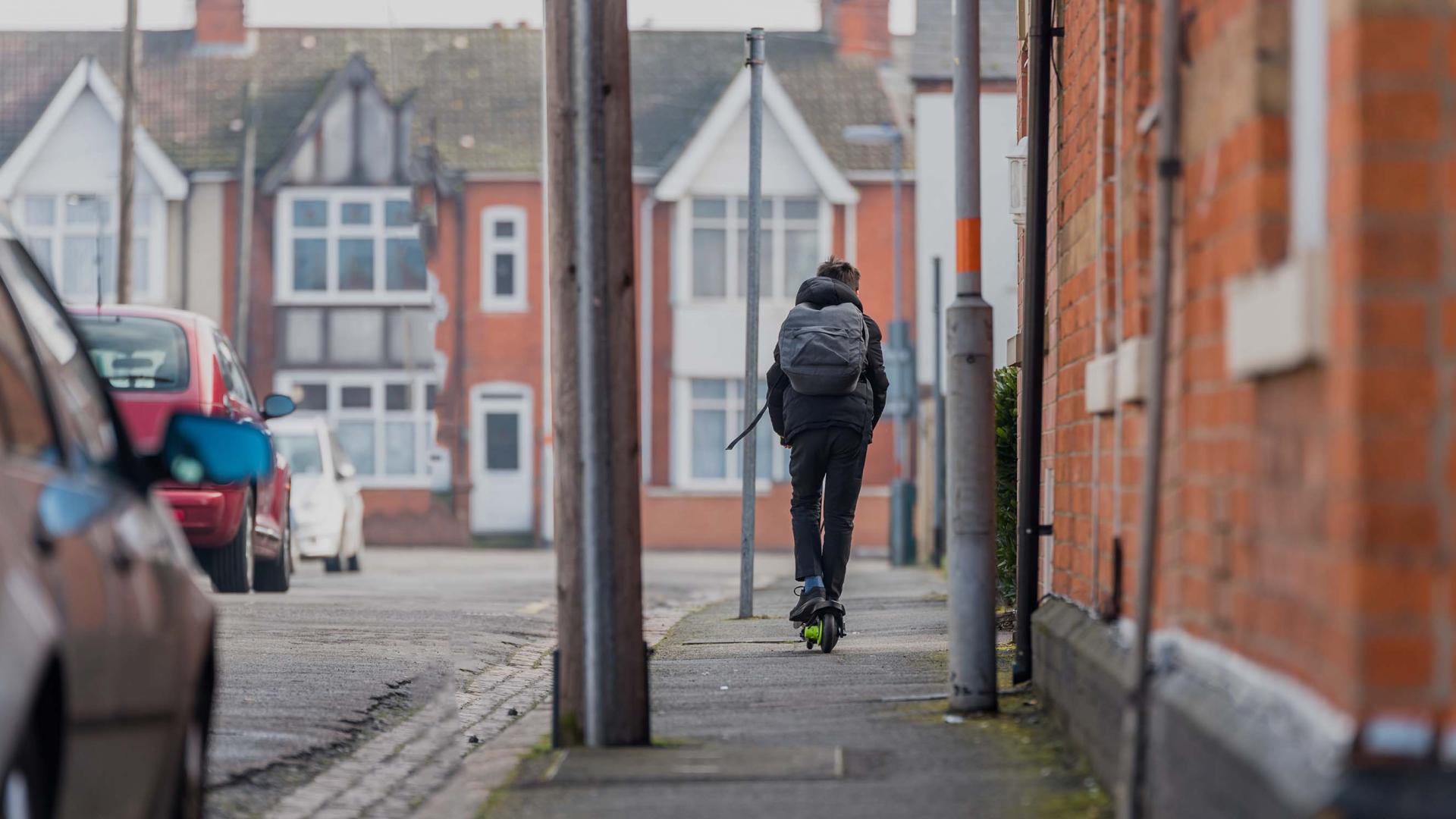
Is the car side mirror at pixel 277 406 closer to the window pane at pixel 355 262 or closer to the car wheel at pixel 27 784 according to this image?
the car wheel at pixel 27 784

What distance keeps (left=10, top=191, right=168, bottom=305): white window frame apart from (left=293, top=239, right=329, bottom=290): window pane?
239 cm

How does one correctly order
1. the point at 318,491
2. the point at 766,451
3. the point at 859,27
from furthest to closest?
the point at 859,27
the point at 766,451
the point at 318,491

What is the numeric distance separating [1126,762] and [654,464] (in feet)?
118

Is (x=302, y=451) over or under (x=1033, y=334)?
under

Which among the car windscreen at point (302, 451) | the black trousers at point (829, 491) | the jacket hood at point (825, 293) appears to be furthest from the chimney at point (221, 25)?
the black trousers at point (829, 491)

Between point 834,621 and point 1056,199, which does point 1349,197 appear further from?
point 834,621

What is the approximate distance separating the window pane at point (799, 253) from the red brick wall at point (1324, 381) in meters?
34.6

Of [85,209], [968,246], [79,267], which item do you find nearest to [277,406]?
[968,246]

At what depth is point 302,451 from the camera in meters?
23.4

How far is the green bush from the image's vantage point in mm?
10820

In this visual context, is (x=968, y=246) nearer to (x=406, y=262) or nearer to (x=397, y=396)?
(x=406, y=262)

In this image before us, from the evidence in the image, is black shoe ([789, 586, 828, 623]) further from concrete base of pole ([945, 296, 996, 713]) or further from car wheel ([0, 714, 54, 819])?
car wheel ([0, 714, 54, 819])

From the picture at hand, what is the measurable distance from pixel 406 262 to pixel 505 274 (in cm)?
199

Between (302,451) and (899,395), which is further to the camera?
(899,395)
